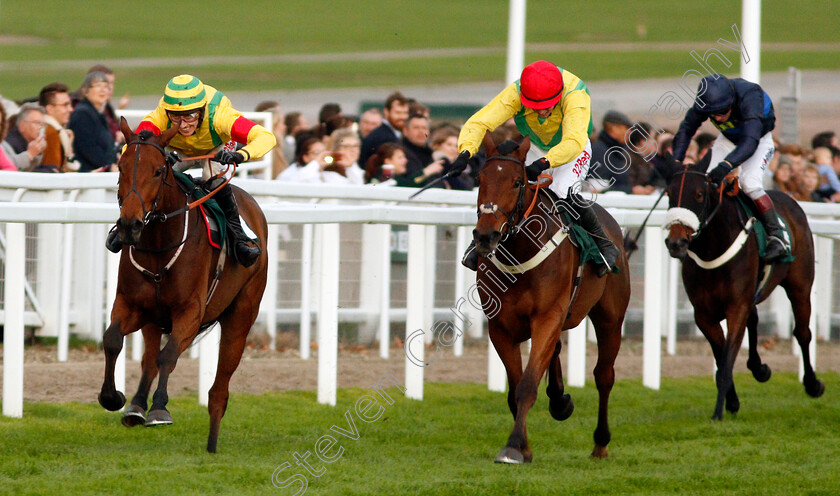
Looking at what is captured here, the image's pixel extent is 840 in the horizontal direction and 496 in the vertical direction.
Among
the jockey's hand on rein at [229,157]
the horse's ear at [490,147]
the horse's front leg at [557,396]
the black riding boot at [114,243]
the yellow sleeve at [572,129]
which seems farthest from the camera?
the horse's front leg at [557,396]

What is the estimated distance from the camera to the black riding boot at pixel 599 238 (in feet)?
20.4

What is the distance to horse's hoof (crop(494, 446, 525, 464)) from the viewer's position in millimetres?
5590

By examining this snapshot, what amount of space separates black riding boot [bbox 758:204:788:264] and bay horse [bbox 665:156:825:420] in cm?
8

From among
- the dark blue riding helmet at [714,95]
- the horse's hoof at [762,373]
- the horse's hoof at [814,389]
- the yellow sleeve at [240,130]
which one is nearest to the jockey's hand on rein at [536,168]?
the yellow sleeve at [240,130]

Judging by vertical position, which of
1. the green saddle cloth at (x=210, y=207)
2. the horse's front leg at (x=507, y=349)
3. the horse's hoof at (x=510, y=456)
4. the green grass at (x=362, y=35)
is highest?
the green grass at (x=362, y=35)

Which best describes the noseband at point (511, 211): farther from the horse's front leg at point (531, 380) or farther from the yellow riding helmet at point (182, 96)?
the yellow riding helmet at point (182, 96)

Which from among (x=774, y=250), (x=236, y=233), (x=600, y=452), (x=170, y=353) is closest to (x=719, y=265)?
(x=774, y=250)

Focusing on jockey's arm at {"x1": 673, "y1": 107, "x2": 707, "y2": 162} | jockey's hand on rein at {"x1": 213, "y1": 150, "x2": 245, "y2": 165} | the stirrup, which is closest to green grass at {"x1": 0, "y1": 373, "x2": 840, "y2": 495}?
the stirrup

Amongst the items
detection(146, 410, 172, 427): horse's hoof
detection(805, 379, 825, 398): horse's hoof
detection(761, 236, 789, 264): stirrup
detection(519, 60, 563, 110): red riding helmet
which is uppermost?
detection(519, 60, 563, 110): red riding helmet

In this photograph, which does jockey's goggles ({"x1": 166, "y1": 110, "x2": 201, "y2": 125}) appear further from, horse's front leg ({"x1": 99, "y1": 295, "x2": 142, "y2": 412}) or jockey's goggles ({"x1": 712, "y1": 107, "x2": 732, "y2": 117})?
jockey's goggles ({"x1": 712, "y1": 107, "x2": 732, "y2": 117})

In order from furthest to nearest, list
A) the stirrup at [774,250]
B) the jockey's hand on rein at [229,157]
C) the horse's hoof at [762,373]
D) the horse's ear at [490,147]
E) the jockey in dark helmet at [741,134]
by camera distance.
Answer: the horse's hoof at [762,373]
the stirrup at [774,250]
the jockey in dark helmet at [741,134]
the horse's ear at [490,147]
the jockey's hand on rein at [229,157]

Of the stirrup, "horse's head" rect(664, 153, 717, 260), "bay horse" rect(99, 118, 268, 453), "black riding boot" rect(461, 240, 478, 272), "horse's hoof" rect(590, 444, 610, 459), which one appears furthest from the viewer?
the stirrup

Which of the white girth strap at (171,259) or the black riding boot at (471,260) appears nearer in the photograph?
the white girth strap at (171,259)

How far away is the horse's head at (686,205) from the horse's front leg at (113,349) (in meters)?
3.27
